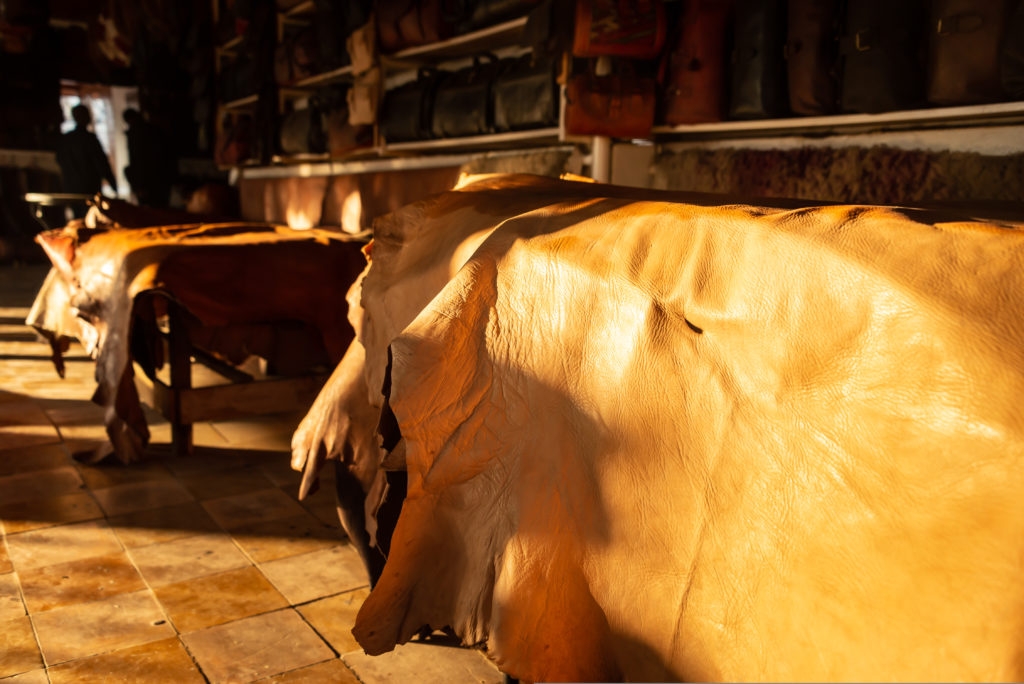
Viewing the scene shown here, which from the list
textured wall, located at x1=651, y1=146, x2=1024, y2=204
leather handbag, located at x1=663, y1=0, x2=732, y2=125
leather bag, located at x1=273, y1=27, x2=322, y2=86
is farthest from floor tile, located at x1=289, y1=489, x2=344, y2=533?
leather bag, located at x1=273, y1=27, x2=322, y2=86

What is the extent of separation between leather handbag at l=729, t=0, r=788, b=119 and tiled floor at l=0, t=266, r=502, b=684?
194 cm

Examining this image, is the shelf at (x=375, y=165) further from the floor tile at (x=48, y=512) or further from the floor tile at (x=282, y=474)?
the floor tile at (x=48, y=512)

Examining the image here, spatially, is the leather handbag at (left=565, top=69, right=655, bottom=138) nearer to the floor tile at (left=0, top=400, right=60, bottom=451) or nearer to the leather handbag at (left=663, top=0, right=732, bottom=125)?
the leather handbag at (left=663, top=0, right=732, bottom=125)

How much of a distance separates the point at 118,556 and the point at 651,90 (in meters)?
2.42

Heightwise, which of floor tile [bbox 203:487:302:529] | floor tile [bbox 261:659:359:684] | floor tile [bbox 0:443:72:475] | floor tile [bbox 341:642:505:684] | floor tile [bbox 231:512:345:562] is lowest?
floor tile [bbox 0:443:72:475]

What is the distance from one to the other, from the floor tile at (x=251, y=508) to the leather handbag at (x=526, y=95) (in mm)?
1872

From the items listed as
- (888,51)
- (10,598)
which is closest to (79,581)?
(10,598)

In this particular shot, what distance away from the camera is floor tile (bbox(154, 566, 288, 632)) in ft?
5.87

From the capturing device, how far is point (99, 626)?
1.74 meters

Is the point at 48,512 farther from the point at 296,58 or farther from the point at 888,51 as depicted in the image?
the point at 296,58

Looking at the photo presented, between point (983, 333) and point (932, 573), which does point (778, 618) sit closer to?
point (932, 573)

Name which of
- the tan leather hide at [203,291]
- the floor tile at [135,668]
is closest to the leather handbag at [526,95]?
the tan leather hide at [203,291]

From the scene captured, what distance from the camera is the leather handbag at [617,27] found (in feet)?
9.11

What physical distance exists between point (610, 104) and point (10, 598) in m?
2.49
